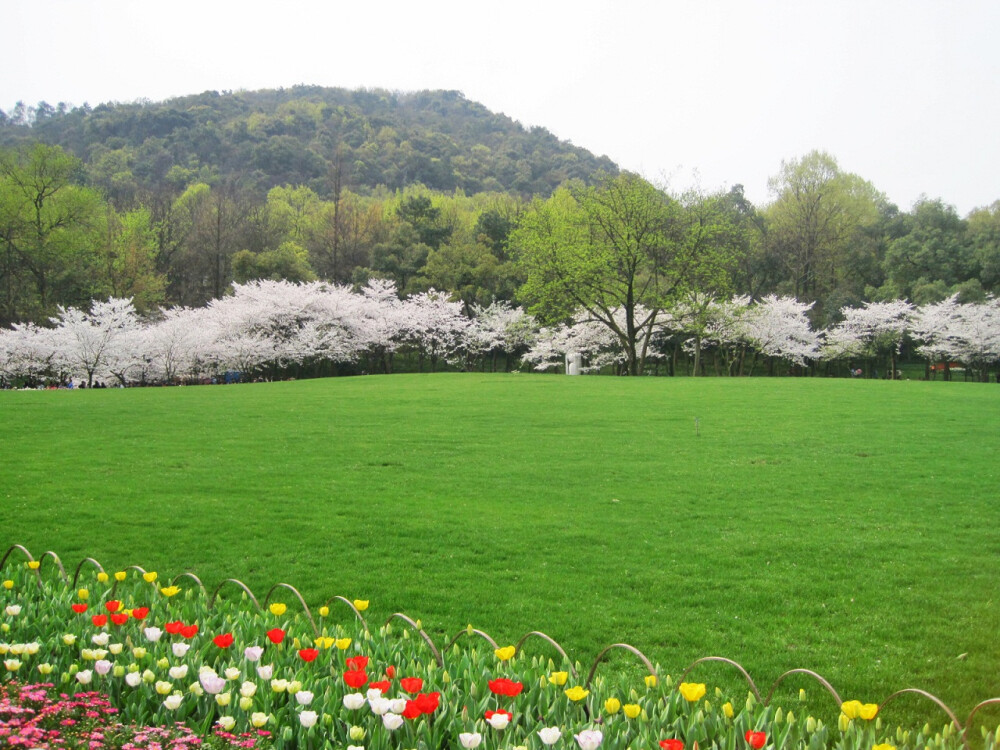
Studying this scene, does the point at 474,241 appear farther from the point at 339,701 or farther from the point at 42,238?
the point at 339,701

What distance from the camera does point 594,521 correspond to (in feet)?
26.7

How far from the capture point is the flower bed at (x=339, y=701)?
2734 mm

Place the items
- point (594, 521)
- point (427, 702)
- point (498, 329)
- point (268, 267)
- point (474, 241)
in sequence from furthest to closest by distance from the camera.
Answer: point (474, 241), point (268, 267), point (498, 329), point (594, 521), point (427, 702)

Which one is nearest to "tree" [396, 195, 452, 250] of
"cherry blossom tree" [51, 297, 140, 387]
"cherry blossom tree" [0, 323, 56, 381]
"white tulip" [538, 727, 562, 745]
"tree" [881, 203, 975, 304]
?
"cherry blossom tree" [51, 297, 140, 387]

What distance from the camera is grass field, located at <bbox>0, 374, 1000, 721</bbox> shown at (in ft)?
17.0

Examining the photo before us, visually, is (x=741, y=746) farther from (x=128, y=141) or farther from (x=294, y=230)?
(x=128, y=141)

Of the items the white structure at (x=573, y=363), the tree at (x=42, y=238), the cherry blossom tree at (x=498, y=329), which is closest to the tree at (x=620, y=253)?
the white structure at (x=573, y=363)

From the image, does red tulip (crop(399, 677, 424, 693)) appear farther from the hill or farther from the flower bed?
the hill

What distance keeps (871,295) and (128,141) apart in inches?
2865

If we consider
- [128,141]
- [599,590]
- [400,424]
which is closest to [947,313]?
[400,424]

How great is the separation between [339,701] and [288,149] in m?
81.5

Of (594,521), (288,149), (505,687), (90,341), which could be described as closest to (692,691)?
(505,687)

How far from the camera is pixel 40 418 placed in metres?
16.0

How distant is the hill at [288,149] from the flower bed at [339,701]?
2624 inches
